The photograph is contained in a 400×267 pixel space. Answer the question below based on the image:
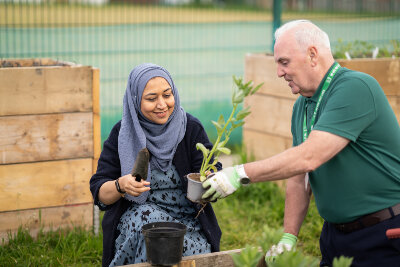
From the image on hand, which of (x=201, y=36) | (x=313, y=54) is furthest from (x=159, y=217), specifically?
(x=201, y=36)

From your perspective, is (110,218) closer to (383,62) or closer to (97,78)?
(97,78)

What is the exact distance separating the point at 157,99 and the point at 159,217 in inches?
24.3

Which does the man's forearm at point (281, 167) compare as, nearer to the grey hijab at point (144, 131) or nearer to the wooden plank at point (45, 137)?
the grey hijab at point (144, 131)

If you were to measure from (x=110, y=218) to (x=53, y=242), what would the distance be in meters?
1.17

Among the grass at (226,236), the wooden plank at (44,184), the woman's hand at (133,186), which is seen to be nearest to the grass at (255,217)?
the grass at (226,236)

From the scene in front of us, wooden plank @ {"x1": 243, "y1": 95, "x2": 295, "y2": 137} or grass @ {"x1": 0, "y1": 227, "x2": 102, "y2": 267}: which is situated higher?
wooden plank @ {"x1": 243, "y1": 95, "x2": 295, "y2": 137}

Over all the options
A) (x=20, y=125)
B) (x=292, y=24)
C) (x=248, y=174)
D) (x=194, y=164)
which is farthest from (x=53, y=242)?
(x=292, y=24)

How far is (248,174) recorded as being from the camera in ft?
8.46

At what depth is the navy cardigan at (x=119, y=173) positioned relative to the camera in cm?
322

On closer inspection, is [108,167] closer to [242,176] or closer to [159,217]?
[159,217]

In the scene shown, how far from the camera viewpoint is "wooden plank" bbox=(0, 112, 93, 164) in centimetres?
405

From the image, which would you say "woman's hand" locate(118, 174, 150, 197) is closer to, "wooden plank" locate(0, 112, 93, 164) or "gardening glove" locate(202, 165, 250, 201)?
"gardening glove" locate(202, 165, 250, 201)

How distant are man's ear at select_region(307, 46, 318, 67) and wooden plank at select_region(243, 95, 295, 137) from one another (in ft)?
8.40

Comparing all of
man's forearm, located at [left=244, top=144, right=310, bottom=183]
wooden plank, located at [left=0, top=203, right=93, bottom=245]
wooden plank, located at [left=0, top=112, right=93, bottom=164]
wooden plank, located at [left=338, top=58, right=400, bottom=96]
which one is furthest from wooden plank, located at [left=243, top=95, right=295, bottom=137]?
man's forearm, located at [left=244, top=144, right=310, bottom=183]
